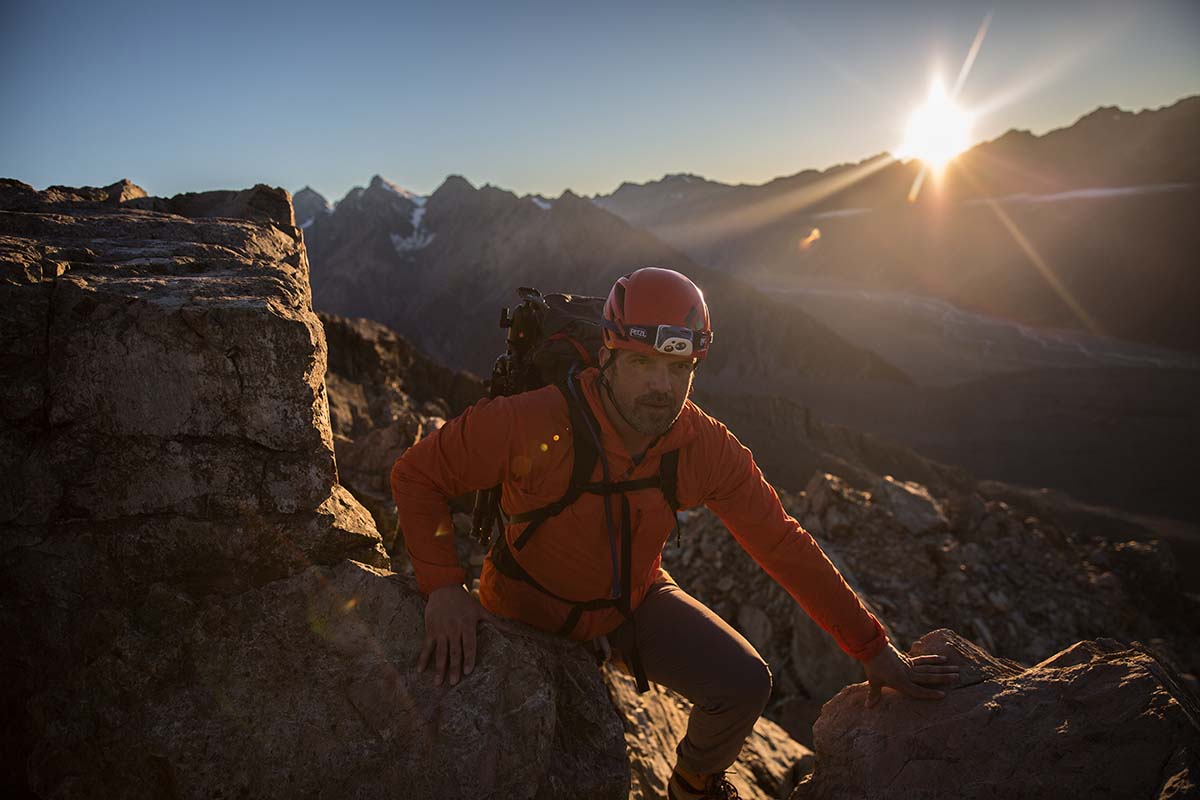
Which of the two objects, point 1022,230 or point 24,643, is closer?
point 24,643

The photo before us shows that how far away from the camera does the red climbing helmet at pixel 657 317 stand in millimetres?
2879

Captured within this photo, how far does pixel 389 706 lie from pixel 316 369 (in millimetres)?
1641

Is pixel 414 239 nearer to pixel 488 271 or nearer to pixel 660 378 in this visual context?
pixel 488 271

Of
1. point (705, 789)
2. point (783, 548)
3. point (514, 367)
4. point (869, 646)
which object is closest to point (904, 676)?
point (869, 646)

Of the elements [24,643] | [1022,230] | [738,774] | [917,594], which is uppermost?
[1022,230]

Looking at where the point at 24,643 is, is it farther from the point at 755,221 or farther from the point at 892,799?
the point at 755,221

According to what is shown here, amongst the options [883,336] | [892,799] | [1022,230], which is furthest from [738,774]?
[1022,230]

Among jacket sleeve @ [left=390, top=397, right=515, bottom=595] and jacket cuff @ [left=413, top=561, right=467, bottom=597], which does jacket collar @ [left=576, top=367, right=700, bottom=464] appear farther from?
jacket cuff @ [left=413, top=561, right=467, bottom=597]

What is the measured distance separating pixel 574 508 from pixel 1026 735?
2.41 metres

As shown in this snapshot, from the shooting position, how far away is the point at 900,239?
94.7 m

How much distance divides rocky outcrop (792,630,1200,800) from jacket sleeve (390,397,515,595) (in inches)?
92.4

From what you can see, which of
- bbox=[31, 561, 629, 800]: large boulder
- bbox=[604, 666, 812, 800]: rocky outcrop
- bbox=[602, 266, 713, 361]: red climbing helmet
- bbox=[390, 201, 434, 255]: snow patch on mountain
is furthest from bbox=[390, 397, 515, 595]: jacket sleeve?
bbox=[390, 201, 434, 255]: snow patch on mountain

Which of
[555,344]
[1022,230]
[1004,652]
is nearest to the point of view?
[555,344]

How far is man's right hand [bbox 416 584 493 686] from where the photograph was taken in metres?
2.57
